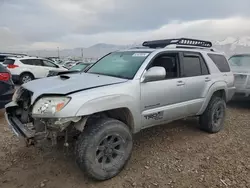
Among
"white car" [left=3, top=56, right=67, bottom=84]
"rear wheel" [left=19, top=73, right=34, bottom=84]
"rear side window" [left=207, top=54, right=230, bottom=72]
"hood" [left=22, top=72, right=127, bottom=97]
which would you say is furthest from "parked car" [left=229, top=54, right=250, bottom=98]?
"rear wheel" [left=19, top=73, right=34, bottom=84]

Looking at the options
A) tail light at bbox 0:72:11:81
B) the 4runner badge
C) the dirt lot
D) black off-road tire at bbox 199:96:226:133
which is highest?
tail light at bbox 0:72:11:81

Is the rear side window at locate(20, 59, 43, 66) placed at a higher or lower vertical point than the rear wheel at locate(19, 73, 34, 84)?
higher

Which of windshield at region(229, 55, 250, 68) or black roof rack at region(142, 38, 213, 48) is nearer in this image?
black roof rack at region(142, 38, 213, 48)

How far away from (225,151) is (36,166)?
304cm

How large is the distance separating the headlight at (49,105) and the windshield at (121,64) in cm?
107

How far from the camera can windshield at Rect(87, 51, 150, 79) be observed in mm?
3463

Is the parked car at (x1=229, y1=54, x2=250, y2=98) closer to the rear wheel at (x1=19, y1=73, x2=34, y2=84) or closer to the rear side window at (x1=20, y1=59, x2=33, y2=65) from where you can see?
Result: the rear wheel at (x1=19, y1=73, x2=34, y2=84)

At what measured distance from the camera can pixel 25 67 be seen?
1223 cm

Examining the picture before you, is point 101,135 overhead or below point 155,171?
overhead

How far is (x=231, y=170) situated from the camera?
3.28 meters

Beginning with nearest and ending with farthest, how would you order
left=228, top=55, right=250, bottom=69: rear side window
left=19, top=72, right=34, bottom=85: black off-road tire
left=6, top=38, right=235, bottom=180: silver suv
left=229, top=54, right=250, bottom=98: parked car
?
left=6, top=38, right=235, bottom=180: silver suv, left=229, top=54, right=250, bottom=98: parked car, left=228, top=55, right=250, bottom=69: rear side window, left=19, top=72, right=34, bottom=85: black off-road tire

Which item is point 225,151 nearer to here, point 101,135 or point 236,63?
point 101,135

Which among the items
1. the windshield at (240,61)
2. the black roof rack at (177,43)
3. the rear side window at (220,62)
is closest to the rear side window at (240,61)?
the windshield at (240,61)

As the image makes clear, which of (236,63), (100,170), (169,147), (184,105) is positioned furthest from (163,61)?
(236,63)
